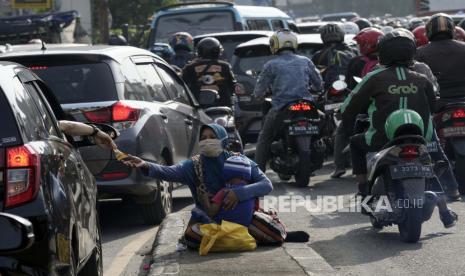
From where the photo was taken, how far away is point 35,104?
6.84 metres

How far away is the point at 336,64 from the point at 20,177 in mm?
11354

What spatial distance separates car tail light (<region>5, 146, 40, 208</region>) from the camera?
231 inches

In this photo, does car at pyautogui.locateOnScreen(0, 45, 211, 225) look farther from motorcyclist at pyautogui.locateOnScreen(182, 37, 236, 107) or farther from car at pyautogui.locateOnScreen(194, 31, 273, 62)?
car at pyautogui.locateOnScreen(194, 31, 273, 62)

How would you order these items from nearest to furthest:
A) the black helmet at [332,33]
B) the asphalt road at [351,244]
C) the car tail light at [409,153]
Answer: the asphalt road at [351,244], the car tail light at [409,153], the black helmet at [332,33]

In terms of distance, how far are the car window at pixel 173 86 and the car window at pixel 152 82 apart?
7.6 inches

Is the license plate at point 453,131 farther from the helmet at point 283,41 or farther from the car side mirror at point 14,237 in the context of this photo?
the car side mirror at point 14,237

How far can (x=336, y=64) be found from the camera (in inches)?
666

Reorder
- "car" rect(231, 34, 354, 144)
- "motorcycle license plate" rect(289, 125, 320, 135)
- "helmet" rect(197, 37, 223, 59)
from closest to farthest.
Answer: "motorcycle license plate" rect(289, 125, 320, 135)
"helmet" rect(197, 37, 223, 59)
"car" rect(231, 34, 354, 144)

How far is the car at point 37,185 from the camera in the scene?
19.1 feet

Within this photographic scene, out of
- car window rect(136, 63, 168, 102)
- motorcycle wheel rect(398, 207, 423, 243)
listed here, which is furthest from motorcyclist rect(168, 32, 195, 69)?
motorcycle wheel rect(398, 207, 423, 243)

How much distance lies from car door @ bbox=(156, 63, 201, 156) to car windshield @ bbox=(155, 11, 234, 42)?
12.6 meters

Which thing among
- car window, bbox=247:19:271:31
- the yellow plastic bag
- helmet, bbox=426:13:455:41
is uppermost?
A: helmet, bbox=426:13:455:41

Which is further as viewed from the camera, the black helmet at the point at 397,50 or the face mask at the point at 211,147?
the black helmet at the point at 397,50

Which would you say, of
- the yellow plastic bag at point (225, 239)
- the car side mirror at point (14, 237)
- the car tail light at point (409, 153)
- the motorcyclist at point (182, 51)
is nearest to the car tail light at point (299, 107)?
the car tail light at point (409, 153)
